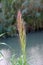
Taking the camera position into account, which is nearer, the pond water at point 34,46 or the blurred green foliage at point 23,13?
the pond water at point 34,46

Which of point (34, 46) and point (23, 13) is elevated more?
point (23, 13)

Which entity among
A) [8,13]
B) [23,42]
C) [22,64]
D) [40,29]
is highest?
[23,42]

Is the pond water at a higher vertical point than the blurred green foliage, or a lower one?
lower

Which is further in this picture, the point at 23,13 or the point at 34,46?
the point at 23,13

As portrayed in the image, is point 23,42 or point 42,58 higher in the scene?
point 23,42

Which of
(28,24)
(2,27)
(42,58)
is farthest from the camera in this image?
(28,24)

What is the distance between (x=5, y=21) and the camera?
756cm

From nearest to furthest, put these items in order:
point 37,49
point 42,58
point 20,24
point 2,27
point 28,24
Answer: point 20,24
point 42,58
point 37,49
point 2,27
point 28,24

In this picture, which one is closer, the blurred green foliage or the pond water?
the pond water

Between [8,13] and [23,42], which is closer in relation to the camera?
[23,42]

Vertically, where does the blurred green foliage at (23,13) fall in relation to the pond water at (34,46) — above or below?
above

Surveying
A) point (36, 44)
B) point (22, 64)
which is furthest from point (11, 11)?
point (22, 64)

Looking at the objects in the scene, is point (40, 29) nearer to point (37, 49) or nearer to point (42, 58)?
point (37, 49)

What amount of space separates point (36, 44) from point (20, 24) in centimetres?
465
